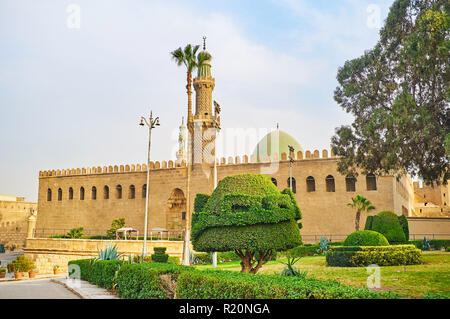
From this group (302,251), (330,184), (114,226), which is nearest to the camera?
(302,251)

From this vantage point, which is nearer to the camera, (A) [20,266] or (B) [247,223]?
(B) [247,223]

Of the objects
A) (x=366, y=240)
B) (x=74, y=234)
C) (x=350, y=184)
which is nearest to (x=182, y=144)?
(x=74, y=234)

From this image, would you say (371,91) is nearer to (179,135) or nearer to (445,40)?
(445,40)

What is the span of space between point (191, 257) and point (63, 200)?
26.1 m

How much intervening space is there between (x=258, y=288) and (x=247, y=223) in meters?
4.02

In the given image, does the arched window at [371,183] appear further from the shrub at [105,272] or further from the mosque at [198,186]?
the shrub at [105,272]

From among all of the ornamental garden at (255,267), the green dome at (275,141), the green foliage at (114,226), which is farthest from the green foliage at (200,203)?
the green dome at (275,141)

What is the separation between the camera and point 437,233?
3009cm

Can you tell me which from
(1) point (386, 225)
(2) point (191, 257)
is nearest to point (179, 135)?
(2) point (191, 257)

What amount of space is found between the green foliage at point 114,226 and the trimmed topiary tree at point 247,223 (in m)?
25.1

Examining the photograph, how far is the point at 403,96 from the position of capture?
13234 millimetres

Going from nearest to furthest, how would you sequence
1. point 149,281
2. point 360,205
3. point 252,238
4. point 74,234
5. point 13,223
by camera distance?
point 149,281 < point 252,238 < point 360,205 < point 74,234 < point 13,223

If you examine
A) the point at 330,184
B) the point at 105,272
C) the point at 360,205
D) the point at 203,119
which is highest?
the point at 203,119

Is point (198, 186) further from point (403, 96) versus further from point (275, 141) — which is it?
point (403, 96)
